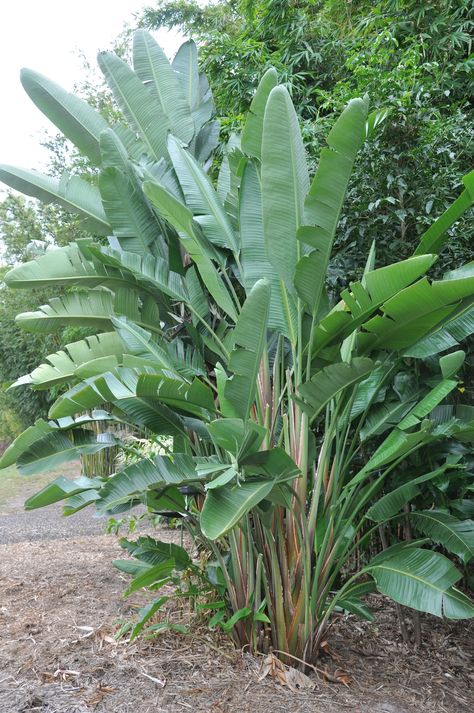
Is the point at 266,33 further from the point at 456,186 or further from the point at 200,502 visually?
the point at 200,502

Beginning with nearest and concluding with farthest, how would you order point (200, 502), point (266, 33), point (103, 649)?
point (103, 649)
point (200, 502)
point (266, 33)

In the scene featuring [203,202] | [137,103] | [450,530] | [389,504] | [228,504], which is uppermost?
[137,103]

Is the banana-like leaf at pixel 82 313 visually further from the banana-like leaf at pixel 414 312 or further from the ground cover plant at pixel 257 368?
the banana-like leaf at pixel 414 312

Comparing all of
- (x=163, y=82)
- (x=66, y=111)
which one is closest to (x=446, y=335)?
(x=163, y=82)

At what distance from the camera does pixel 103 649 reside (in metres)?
3.31

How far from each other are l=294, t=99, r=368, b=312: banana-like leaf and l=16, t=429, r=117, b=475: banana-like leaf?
1.34m

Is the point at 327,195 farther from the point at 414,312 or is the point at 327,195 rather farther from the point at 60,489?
the point at 60,489

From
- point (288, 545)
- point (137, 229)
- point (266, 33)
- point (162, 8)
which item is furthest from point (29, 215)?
point (288, 545)

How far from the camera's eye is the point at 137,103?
3.97 metres

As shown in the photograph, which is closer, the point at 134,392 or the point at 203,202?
the point at 134,392

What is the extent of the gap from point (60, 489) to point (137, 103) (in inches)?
101

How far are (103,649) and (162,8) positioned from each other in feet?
35.4

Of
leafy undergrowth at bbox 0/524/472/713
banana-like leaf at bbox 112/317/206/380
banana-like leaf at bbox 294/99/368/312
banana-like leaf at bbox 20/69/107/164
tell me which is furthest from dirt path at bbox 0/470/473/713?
banana-like leaf at bbox 20/69/107/164

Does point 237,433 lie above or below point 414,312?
below
